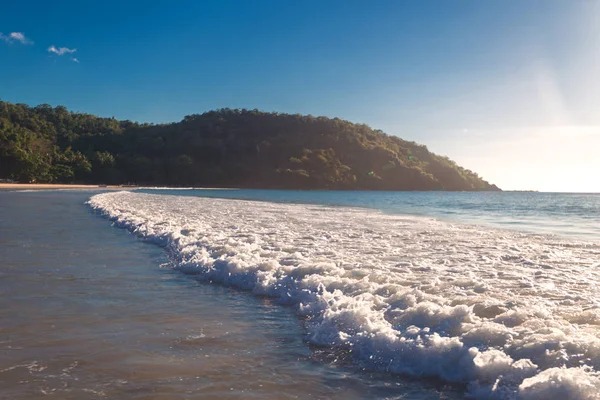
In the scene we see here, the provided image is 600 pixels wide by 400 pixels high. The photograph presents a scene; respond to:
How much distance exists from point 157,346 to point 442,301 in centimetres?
348

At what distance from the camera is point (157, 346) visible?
4.51m

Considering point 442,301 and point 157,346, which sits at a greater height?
point 442,301

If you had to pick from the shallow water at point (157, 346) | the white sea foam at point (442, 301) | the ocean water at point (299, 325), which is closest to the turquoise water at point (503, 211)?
the white sea foam at point (442, 301)

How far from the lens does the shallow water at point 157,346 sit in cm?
363

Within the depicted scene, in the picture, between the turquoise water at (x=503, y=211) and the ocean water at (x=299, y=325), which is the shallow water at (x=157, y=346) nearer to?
the ocean water at (x=299, y=325)

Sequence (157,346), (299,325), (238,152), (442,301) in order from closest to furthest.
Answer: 1. (157,346)
2. (299,325)
3. (442,301)
4. (238,152)

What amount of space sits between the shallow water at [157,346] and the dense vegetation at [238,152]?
12714cm

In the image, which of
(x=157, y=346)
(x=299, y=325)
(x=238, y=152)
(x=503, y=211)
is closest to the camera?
(x=157, y=346)

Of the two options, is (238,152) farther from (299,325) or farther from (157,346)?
(157,346)

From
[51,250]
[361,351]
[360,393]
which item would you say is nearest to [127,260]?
[51,250]

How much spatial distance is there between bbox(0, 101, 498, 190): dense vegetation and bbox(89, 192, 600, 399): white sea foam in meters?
126

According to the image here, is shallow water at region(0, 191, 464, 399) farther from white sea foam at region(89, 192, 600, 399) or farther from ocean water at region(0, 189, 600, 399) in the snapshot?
white sea foam at region(89, 192, 600, 399)

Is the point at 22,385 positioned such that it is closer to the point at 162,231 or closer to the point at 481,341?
the point at 481,341

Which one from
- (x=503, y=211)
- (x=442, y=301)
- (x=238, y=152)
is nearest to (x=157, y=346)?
(x=442, y=301)
